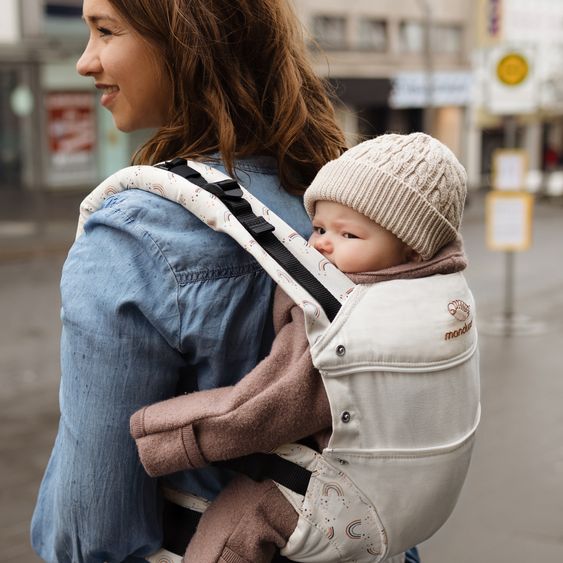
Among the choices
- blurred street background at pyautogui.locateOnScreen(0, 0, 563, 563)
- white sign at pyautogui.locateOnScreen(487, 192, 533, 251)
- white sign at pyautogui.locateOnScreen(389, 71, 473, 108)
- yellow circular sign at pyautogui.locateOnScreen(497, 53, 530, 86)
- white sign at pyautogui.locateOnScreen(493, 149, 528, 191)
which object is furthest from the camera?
white sign at pyautogui.locateOnScreen(389, 71, 473, 108)

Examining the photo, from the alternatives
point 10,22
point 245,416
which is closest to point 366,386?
point 245,416

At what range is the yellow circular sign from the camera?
871 cm

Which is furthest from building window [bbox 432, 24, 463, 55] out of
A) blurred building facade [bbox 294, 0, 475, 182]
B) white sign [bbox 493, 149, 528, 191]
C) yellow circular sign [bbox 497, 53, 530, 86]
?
white sign [bbox 493, 149, 528, 191]

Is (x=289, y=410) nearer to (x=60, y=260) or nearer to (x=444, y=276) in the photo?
(x=444, y=276)

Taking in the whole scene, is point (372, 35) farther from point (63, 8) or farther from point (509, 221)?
point (509, 221)

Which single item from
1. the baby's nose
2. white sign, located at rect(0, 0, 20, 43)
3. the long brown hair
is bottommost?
the baby's nose

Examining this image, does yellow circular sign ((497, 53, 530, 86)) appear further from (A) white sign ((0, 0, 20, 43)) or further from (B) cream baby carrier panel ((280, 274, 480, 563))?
(A) white sign ((0, 0, 20, 43))

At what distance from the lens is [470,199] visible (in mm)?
24562

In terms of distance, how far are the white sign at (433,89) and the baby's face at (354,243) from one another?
2479 cm

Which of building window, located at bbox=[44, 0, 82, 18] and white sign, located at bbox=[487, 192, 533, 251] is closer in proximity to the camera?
white sign, located at bbox=[487, 192, 533, 251]

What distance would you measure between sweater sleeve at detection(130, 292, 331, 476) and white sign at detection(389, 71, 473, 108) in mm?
24960

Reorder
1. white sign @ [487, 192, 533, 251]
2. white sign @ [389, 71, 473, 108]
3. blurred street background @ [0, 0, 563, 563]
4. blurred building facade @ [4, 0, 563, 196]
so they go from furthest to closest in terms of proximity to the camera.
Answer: white sign @ [389, 71, 473, 108] → blurred building facade @ [4, 0, 563, 196] → white sign @ [487, 192, 533, 251] → blurred street background @ [0, 0, 563, 563]

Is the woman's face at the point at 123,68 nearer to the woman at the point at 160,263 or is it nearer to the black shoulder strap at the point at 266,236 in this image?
the woman at the point at 160,263

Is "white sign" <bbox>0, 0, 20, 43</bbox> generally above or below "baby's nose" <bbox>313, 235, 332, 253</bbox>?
above
